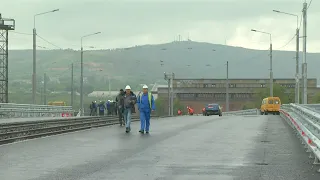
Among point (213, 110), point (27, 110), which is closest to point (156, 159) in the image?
point (27, 110)

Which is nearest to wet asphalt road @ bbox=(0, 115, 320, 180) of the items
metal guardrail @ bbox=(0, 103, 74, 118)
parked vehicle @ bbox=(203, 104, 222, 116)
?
metal guardrail @ bbox=(0, 103, 74, 118)

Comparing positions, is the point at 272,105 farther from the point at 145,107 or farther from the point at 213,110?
the point at 145,107

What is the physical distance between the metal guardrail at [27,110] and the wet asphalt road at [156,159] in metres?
27.8

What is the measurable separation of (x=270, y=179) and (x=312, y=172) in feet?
4.39

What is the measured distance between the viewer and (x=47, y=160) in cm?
1339

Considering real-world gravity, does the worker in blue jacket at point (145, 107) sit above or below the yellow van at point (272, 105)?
Answer: above

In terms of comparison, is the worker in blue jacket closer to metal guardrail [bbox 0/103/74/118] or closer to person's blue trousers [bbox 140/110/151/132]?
person's blue trousers [bbox 140/110/151/132]

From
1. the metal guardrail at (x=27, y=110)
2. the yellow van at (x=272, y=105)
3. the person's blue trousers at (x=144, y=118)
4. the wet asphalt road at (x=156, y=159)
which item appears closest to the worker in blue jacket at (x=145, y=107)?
the person's blue trousers at (x=144, y=118)

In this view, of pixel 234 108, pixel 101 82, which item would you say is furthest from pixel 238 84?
pixel 101 82

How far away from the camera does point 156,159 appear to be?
13.5m

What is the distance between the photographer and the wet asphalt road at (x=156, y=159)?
36.2 ft

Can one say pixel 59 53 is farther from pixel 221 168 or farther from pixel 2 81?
pixel 221 168

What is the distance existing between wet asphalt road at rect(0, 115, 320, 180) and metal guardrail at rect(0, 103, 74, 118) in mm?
27805

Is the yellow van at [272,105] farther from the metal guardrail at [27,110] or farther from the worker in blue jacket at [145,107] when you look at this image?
the worker in blue jacket at [145,107]
